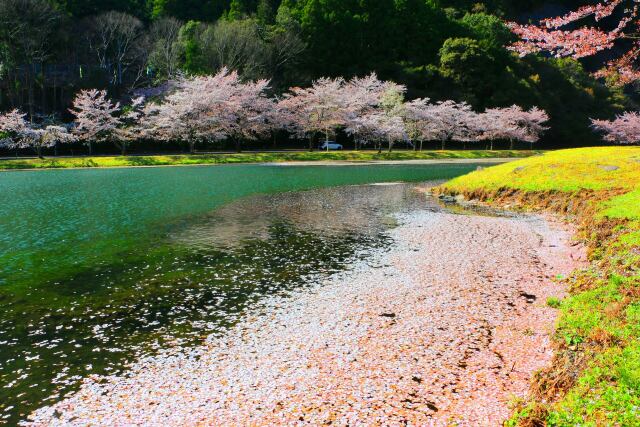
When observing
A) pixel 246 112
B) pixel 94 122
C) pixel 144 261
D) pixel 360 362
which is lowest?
pixel 360 362

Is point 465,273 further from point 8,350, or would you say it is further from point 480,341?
point 8,350

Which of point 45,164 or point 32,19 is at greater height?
point 32,19

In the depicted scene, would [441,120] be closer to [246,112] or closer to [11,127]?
[246,112]

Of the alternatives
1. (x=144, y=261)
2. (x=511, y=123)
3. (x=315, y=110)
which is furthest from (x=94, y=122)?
(x=511, y=123)

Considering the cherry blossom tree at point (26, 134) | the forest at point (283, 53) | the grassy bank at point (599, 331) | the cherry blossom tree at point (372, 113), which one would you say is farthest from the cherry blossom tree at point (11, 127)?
the grassy bank at point (599, 331)

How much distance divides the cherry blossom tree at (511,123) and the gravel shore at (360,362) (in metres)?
73.2

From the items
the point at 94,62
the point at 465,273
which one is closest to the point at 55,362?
the point at 465,273

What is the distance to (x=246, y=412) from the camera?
688 cm

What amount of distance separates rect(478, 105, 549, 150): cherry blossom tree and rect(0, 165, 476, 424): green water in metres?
52.4

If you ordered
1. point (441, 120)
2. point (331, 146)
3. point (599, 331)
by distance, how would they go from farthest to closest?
1. point (331, 146)
2. point (441, 120)
3. point (599, 331)

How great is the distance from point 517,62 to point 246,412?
370 ft

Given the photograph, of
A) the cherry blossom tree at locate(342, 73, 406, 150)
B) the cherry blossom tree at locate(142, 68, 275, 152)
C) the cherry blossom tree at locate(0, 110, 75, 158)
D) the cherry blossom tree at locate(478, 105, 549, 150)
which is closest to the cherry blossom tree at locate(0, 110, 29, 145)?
the cherry blossom tree at locate(0, 110, 75, 158)

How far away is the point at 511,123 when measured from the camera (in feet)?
275

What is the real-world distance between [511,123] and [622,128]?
85.2 feet
